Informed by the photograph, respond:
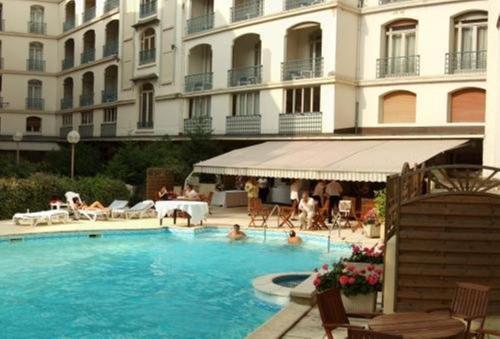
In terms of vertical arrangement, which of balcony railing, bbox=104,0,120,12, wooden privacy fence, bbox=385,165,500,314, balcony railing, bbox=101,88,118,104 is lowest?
wooden privacy fence, bbox=385,165,500,314

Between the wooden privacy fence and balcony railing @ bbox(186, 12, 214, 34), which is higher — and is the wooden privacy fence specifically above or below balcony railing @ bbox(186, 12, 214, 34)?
below

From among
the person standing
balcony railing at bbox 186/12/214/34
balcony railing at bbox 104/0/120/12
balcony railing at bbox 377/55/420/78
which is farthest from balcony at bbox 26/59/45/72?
the person standing

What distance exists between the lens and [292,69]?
87.9ft

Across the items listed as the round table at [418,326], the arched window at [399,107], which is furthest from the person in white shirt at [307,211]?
the round table at [418,326]

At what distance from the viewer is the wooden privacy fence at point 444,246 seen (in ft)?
25.9

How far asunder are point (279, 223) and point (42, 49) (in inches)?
1360

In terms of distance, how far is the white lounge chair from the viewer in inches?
761

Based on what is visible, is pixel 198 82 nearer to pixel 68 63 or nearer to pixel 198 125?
pixel 198 125

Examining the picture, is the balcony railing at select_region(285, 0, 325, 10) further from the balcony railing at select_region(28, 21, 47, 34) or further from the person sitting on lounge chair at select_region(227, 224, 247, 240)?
the balcony railing at select_region(28, 21, 47, 34)

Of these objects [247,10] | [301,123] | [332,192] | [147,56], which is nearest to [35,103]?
[147,56]

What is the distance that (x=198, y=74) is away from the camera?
31.7 meters

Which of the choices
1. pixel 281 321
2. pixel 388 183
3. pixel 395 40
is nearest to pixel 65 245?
pixel 281 321

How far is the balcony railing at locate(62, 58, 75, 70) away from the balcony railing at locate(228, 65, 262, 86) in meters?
20.9

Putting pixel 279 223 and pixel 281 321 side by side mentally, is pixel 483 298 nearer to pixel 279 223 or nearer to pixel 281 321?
pixel 281 321
